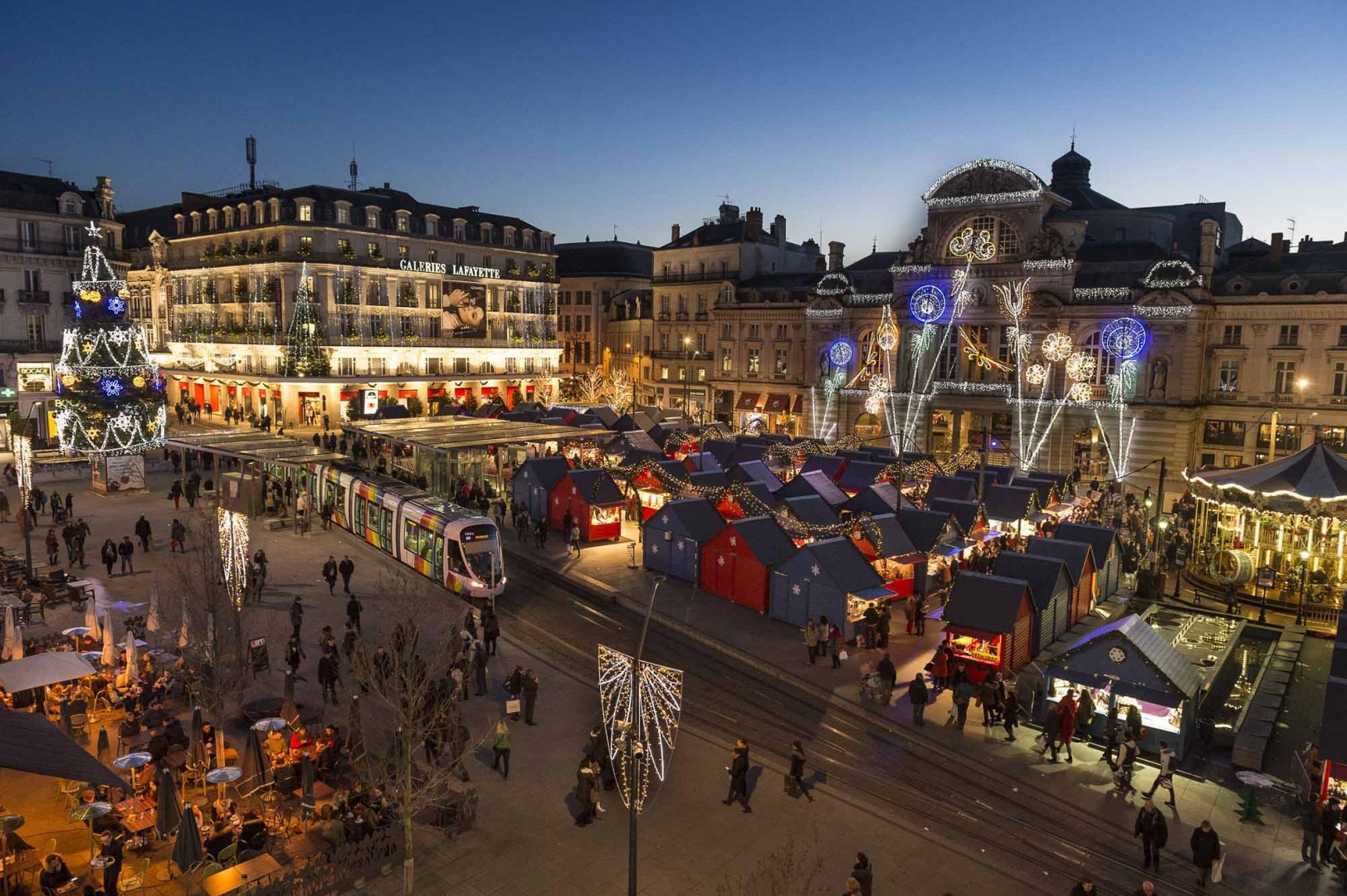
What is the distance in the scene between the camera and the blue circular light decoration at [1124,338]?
46.6 m

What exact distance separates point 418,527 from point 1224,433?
4617 cm

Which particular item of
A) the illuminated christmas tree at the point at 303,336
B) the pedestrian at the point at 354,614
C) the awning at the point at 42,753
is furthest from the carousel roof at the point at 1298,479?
the illuminated christmas tree at the point at 303,336

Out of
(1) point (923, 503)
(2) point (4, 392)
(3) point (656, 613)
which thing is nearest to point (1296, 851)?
(3) point (656, 613)

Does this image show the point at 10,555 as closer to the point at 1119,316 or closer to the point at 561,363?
the point at 1119,316

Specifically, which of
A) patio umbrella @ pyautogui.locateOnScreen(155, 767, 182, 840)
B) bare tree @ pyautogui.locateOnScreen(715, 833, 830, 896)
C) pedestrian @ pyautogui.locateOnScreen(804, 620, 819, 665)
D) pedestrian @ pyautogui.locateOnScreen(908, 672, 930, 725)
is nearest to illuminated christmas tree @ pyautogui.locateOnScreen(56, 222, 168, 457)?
patio umbrella @ pyautogui.locateOnScreen(155, 767, 182, 840)

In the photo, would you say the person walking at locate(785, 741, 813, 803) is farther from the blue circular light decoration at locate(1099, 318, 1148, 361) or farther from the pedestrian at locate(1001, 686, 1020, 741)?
the blue circular light decoration at locate(1099, 318, 1148, 361)

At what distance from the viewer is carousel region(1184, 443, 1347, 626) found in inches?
1085

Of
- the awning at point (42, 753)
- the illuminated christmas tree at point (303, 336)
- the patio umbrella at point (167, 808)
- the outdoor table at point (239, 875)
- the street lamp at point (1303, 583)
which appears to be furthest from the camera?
the illuminated christmas tree at point (303, 336)

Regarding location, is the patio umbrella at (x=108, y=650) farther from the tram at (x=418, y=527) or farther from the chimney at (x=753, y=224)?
the chimney at (x=753, y=224)

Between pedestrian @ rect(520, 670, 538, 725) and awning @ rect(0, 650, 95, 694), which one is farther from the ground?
awning @ rect(0, 650, 95, 694)

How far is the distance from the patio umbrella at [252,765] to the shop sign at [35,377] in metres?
58.7

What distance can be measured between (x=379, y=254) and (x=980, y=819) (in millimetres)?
65098

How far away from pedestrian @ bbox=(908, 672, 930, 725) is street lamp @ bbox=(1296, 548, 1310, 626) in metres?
15.8

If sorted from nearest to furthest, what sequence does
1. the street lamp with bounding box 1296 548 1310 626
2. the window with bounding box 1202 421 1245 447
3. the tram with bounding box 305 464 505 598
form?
A: the tram with bounding box 305 464 505 598, the street lamp with bounding box 1296 548 1310 626, the window with bounding box 1202 421 1245 447
